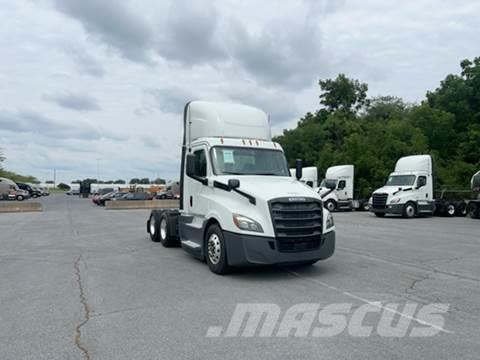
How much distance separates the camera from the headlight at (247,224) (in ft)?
25.3

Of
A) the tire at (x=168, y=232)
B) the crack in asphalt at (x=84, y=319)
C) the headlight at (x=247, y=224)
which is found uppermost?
the headlight at (x=247, y=224)

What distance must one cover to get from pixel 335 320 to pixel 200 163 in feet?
16.9

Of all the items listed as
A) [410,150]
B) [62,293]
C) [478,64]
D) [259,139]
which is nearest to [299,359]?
[62,293]

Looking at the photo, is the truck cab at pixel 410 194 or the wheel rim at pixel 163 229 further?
the truck cab at pixel 410 194

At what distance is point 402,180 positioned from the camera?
26812 mm

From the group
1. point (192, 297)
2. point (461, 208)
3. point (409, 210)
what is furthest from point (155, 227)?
point (461, 208)

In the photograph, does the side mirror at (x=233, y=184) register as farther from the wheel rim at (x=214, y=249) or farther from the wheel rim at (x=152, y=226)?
the wheel rim at (x=152, y=226)

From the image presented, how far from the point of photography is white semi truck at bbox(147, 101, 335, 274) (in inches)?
305

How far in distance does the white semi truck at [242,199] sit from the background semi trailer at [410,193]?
57.0 ft

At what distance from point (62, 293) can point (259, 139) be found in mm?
5575

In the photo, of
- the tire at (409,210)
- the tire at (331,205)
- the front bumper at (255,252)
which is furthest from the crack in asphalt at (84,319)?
the tire at (331,205)

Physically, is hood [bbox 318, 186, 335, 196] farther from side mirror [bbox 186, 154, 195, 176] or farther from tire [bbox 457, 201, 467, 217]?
side mirror [bbox 186, 154, 195, 176]

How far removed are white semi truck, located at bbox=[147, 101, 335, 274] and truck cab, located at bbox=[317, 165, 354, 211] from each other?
23.7 m

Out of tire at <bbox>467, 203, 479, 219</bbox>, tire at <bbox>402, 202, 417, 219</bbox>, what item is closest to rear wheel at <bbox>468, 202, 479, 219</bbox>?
tire at <bbox>467, 203, 479, 219</bbox>
